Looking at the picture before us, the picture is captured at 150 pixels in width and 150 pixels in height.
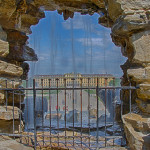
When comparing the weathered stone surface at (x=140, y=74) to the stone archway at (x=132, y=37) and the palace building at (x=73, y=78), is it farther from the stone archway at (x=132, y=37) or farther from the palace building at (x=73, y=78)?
the palace building at (x=73, y=78)

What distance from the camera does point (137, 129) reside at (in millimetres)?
2611

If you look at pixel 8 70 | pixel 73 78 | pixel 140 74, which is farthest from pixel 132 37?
pixel 8 70

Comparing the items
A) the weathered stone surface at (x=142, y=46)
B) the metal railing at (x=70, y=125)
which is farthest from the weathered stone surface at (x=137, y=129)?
the weathered stone surface at (x=142, y=46)

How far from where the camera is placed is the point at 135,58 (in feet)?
8.84

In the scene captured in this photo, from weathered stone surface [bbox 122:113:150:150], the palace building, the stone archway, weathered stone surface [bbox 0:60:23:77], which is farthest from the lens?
weathered stone surface [bbox 0:60:23:77]

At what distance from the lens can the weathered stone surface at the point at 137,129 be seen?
8.05 feet

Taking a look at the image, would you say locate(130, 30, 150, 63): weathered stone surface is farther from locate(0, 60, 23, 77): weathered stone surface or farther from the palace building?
locate(0, 60, 23, 77): weathered stone surface

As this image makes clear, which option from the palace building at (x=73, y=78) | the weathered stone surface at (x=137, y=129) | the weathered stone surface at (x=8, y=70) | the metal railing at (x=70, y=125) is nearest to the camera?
the weathered stone surface at (x=137, y=129)

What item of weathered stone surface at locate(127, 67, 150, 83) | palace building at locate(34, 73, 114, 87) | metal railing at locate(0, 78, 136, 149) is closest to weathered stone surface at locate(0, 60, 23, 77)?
metal railing at locate(0, 78, 136, 149)

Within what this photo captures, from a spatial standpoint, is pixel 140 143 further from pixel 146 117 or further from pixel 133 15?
pixel 133 15

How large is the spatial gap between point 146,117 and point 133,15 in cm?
166

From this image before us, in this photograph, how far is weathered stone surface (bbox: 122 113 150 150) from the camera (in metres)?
2.45

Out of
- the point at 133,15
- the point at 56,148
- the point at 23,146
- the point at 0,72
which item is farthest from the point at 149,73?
the point at 0,72

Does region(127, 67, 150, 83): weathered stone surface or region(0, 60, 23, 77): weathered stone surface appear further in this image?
region(0, 60, 23, 77): weathered stone surface
